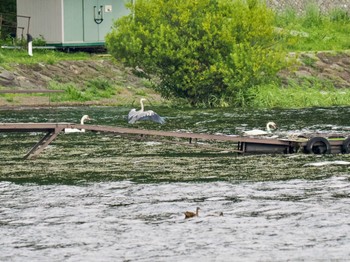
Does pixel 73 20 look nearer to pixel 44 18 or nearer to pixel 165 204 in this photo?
pixel 44 18

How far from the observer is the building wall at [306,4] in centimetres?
6662

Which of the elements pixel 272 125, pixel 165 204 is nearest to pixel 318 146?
pixel 272 125

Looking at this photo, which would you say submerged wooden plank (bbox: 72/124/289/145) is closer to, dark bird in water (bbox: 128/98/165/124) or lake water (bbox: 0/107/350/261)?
lake water (bbox: 0/107/350/261)

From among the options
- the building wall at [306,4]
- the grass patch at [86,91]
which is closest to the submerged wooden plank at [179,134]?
the grass patch at [86,91]

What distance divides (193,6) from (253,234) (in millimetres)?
26748

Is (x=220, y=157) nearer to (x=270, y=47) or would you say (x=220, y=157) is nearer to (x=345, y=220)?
(x=345, y=220)

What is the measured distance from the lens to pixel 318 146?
31000 millimetres

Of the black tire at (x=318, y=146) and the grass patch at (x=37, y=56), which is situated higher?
the grass patch at (x=37, y=56)

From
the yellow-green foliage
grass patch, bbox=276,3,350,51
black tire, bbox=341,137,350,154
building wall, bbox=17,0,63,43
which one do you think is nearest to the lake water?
black tire, bbox=341,137,350,154

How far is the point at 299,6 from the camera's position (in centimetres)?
6806

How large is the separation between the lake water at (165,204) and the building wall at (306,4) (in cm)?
3320

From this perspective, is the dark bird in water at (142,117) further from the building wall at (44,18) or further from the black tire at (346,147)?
the building wall at (44,18)

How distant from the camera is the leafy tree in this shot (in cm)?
4606

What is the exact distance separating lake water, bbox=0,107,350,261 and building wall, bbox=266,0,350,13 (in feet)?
109
